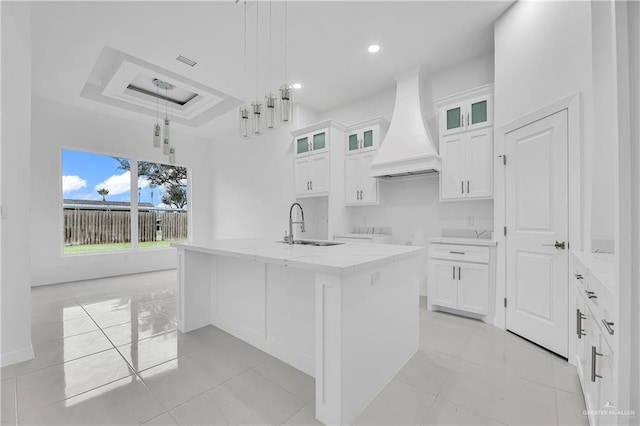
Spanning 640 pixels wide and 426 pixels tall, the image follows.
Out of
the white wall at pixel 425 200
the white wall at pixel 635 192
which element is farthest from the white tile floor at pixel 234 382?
the white wall at pixel 425 200

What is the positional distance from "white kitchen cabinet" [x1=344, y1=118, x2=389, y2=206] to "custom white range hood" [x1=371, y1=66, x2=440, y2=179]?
0.94ft

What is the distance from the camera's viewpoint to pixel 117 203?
18.6 feet

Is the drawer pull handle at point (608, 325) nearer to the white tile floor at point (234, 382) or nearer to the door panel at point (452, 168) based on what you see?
the white tile floor at point (234, 382)

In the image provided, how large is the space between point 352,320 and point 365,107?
4.16 metres

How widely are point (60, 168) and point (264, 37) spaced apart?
14.7ft

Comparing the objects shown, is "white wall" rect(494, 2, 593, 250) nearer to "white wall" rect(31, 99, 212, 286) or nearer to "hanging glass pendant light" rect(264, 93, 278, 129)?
"hanging glass pendant light" rect(264, 93, 278, 129)

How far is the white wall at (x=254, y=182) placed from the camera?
17.2 ft

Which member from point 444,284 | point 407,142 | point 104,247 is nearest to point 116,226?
point 104,247

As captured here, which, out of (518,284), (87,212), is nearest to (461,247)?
(518,284)

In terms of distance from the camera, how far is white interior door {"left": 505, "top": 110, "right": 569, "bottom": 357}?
2316 millimetres

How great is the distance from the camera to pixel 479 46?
343 centimetres

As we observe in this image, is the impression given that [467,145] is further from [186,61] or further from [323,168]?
[186,61]

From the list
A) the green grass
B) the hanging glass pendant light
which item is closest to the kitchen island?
the hanging glass pendant light

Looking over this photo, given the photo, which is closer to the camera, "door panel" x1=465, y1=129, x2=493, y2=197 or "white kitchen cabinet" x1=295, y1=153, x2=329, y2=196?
"door panel" x1=465, y1=129, x2=493, y2=197
